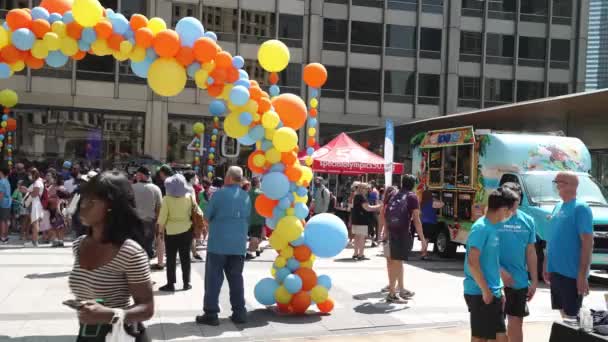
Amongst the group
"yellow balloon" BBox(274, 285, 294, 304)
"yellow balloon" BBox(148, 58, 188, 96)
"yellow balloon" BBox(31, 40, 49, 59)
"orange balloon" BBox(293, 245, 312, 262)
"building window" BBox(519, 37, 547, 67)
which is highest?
"building window" BBox(519, 37, 547, 67)

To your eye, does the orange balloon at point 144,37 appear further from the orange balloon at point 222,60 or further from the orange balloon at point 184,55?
the orange balloon at point 222,60

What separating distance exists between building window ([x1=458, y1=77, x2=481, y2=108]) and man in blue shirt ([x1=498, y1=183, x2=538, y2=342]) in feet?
127

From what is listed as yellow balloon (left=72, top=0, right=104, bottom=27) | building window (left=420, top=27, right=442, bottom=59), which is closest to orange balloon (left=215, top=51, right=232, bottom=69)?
yellow balloon (left=72, top=0, right=104, bottom=27)

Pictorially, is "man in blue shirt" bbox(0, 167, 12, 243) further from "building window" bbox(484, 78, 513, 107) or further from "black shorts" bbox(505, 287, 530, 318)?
"building window" bbox(484, 78, 513, 107)

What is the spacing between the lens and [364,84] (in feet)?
135

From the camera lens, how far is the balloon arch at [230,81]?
22.4 ft

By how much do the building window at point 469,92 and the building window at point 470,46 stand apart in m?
1.45

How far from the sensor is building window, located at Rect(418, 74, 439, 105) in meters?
41.8

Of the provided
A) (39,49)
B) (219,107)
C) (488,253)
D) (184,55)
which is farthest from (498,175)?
(39,49)

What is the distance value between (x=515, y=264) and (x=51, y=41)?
5454 millimetres

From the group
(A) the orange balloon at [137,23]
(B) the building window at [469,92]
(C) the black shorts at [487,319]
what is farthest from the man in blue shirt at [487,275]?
(B) the building window at [469,92]

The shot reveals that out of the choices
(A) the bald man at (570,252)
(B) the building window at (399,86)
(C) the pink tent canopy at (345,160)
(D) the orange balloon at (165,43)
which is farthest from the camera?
(B) the building window at (399,86)

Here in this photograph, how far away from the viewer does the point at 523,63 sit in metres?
43.3

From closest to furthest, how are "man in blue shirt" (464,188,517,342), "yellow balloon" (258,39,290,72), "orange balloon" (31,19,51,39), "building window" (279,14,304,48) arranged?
"man in blue shirt" (464,188,517,342)
"orange balloon" (31,19,51,39)
"yellow balloon" (258,39,290,72)
"building window" (279,14,304,48)
